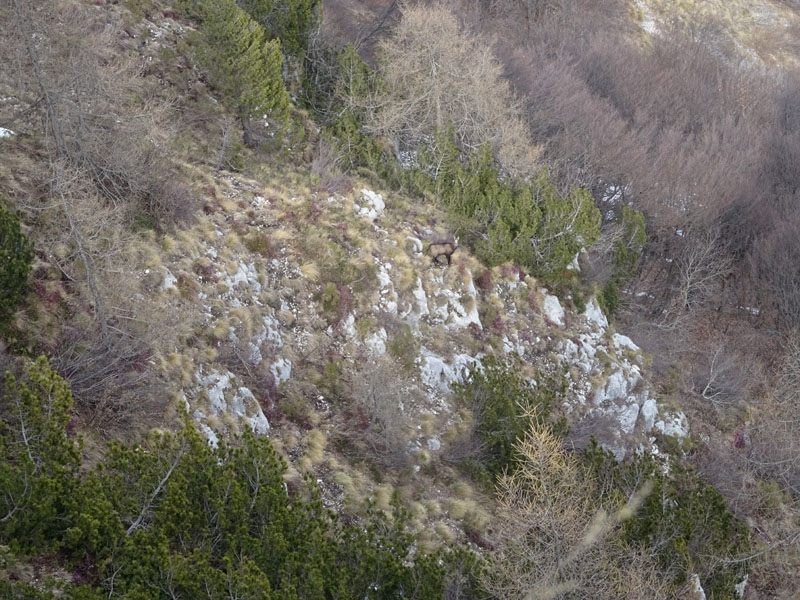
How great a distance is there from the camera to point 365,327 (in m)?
13.6

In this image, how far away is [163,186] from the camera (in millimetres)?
12531

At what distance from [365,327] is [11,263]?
675 centimetres

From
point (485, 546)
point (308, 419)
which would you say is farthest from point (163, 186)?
point (485, 546)

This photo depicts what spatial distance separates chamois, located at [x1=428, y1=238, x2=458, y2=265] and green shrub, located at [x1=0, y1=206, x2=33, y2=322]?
360 inches

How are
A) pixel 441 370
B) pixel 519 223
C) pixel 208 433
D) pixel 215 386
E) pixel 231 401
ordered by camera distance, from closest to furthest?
pixel 208 433, pixel 215 386, pixel 231 401, pixel 441 370, pixel 519 223

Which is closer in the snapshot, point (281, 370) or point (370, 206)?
point (281, 370)

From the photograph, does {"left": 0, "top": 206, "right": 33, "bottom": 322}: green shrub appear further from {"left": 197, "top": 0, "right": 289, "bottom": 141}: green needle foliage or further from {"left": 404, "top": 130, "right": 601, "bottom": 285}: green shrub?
{"left": 404, "top": 130, "right": 601, "bottom": 285}: green shrub

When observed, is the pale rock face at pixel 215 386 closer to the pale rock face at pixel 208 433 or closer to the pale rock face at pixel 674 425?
the pale rock face at pixel 208 433

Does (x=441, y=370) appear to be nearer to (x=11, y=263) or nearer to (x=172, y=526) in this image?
(x=172, y=526)

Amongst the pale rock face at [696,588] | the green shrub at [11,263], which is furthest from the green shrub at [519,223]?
the green shrub at [11,263]

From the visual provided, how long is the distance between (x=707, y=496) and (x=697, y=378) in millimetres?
7224

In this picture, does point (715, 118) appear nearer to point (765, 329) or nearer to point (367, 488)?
point (765, 329)

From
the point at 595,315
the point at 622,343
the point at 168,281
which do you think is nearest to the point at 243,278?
the point at 168,281

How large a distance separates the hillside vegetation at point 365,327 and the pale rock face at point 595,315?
0.11 metres
